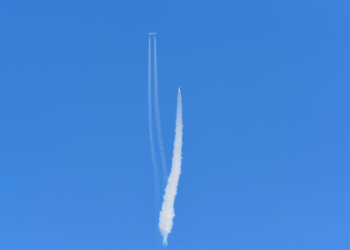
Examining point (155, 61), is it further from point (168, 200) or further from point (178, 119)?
point (168, 200)

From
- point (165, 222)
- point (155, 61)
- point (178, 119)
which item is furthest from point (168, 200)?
point (155, 61)

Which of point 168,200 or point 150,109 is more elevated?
point 150,109

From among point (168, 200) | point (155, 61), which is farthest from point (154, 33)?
point (168, 200)

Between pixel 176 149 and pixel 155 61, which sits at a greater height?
pixel 155 61

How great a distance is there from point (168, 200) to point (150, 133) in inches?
160

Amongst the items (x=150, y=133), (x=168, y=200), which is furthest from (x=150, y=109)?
(x=168, y=200)

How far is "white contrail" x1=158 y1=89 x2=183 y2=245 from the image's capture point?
53656 millimetres

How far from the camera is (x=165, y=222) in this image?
5369 cm

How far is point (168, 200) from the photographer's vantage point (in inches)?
2117

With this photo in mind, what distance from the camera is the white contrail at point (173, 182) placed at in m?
53.7

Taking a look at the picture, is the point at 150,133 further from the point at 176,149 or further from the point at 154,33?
the point at 154,33

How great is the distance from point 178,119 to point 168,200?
4797mm

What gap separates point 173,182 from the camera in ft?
177

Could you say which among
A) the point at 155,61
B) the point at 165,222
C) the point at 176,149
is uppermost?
the point at 155,61
